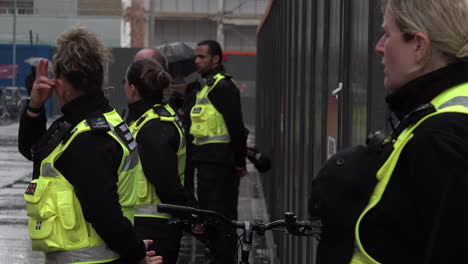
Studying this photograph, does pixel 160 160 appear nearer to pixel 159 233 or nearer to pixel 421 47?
pixel 159 233

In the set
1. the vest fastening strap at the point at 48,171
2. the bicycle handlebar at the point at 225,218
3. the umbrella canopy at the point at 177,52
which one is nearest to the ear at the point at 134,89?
the vest fastening strap at the point at 48,171

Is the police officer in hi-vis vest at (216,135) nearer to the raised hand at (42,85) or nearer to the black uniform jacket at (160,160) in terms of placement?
the black uniform jacket at (160,160)

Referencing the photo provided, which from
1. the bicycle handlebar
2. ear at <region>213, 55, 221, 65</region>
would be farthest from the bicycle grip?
ear at <region>213, 55, 221, 65</region>

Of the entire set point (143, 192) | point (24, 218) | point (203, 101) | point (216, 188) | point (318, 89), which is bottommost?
point (24, 218)

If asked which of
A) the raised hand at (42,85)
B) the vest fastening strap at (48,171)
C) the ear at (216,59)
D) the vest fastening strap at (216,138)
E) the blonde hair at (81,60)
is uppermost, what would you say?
the blonde hair at (81,60)

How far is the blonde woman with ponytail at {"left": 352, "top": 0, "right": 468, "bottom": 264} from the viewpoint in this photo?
187 cm

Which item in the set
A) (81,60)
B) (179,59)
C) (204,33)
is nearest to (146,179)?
(81,60)

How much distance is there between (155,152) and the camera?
16.4ft

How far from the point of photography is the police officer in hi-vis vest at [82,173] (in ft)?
11.8

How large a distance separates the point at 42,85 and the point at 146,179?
4.01 ft

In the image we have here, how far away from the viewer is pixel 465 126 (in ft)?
6.23

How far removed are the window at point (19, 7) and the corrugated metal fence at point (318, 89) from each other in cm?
4430

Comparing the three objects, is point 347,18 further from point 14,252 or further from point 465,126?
point 14,252

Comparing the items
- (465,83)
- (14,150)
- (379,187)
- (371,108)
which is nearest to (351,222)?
(379,187)
